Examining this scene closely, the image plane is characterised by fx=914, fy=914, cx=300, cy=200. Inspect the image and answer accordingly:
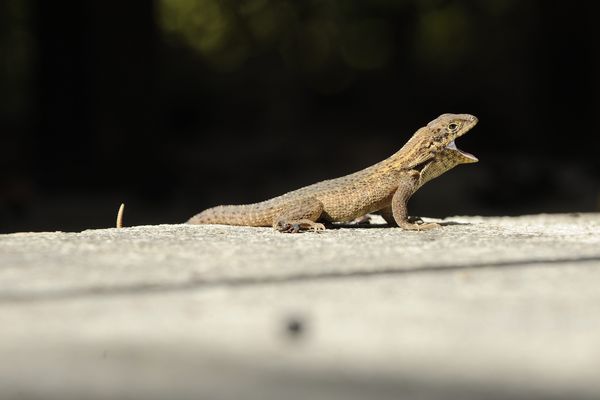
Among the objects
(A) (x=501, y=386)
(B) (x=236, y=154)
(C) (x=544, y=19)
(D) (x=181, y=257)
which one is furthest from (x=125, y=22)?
(A) (x=501, y=386)

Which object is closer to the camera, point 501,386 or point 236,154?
point 501,386

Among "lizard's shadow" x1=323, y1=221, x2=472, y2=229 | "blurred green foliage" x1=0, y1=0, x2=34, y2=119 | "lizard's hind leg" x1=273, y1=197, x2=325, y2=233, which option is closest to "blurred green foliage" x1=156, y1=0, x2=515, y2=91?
"blurred green foliage" x1=0, y1=0, x2=34, y2=119

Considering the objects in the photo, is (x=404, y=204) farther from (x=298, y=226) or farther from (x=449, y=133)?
(x=298, y=226)

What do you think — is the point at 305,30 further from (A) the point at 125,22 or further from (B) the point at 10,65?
(A) the point at 125,22

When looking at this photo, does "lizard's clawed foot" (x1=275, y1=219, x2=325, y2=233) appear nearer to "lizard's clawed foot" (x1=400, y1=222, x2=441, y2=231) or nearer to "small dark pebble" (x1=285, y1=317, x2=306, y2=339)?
"lizard's clawed foot" (x1=400, y1=222, x2=441, y2=231)

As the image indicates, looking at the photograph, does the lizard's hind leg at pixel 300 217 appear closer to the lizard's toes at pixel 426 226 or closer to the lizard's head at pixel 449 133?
the lizard's toes at pixel 426 226

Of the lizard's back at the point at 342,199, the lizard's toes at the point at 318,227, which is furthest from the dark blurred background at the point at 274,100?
the lizard's toes at the point at 318,227

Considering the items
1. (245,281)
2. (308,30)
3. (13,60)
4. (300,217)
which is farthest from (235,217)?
(13,60)
